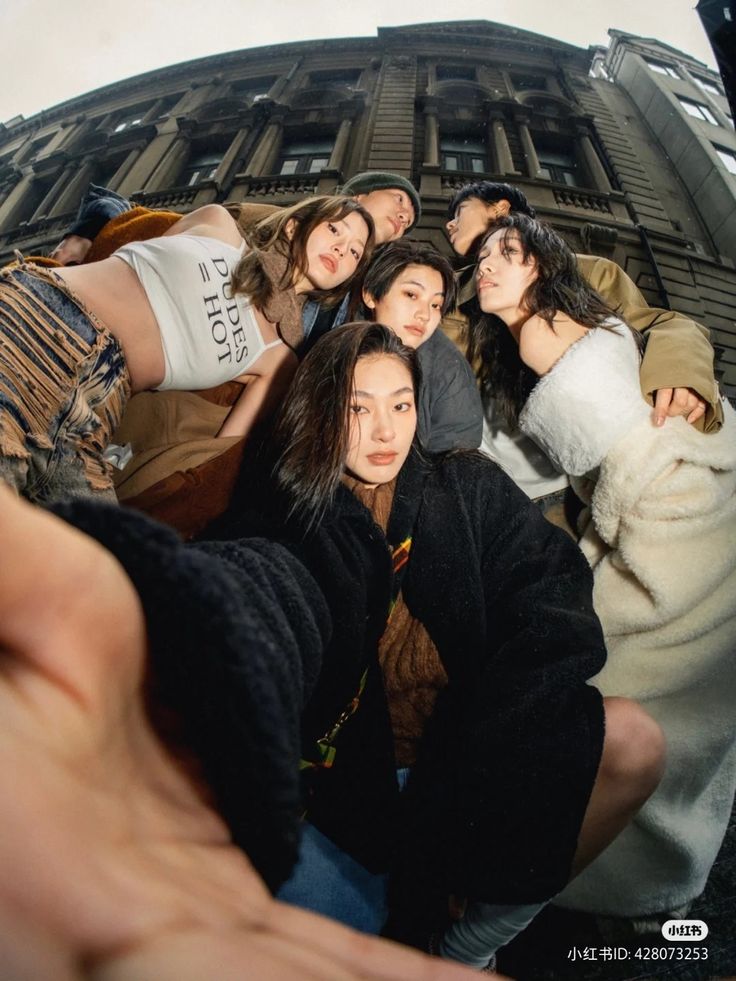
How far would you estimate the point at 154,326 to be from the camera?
1593 mm

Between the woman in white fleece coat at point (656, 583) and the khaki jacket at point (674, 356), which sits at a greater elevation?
the khaki jacket at point (674, 356)

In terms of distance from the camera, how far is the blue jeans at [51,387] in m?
1.19

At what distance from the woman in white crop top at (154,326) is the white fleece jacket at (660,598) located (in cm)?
141

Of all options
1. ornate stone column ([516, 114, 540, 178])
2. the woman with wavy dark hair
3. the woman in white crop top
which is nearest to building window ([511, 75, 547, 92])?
ornate stone column ([516, 114, 540, 178])

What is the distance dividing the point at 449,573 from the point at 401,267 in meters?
1.85

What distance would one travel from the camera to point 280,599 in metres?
0.83

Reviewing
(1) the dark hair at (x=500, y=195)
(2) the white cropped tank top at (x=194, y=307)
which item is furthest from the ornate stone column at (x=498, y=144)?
(2) the white cropped tank top at (x=194, y=307)

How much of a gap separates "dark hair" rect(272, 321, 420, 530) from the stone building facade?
5.93 meters

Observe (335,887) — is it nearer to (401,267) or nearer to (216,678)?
(216,678)

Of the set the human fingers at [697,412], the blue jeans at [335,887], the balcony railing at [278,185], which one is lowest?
the blue jeans at [335,887]

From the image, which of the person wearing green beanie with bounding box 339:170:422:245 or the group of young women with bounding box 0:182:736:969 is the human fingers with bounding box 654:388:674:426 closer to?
the group of young women with bounding box 0:182:736:969

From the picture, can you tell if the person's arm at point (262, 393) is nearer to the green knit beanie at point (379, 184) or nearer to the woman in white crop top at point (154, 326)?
the woman in white crop top at point (154, 326)

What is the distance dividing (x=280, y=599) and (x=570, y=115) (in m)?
12.8

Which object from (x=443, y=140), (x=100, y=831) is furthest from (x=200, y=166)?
(x=100, y=831)
